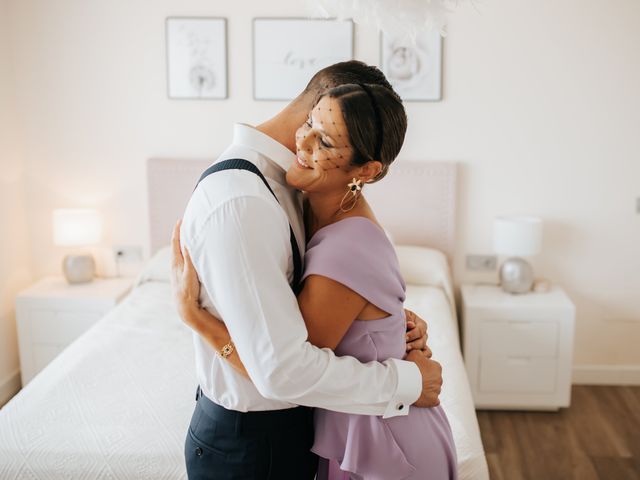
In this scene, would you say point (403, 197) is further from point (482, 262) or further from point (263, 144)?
point (263, 144)

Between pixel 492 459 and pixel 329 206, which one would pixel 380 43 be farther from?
→ pixel 329 206

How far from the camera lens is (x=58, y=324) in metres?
3.44

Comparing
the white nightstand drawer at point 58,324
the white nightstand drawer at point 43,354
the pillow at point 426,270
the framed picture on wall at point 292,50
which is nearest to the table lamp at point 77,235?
the white nightstand drawer at point 58,324

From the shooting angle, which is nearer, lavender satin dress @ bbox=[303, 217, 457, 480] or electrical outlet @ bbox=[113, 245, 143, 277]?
lavender satin dress @ bbox=[303, 217, 457, 480]

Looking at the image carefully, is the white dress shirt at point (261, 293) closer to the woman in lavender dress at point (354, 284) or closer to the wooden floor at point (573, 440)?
the woman in lavender dress at point (354, 284)

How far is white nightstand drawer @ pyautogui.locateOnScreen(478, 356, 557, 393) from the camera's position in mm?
3277

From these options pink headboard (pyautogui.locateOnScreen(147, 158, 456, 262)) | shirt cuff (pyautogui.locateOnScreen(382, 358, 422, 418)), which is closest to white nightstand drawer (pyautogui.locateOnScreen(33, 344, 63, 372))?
pink headboard (pyautogui.locateOnScreen(147, 158, 456, 262))

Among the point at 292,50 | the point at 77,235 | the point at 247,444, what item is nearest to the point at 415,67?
the point at 292,50

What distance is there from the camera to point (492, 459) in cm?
284

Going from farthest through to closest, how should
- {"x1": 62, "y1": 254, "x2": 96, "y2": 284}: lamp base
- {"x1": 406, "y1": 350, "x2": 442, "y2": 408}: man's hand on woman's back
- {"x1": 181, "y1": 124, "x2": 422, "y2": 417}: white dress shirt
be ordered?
{"x1": 62, "y1": 254, "x2": 96, "y2": 284}: lamp base
{"x1": 406, "y1": 350, "x2": 442, "y2": 408}: man's hand on woman's back
{"x1": 181, "y1": 124, "x2": 422, "y2": 417}: white dress shirt

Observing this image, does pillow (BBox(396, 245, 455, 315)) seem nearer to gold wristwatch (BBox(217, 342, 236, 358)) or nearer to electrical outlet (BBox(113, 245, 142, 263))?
electrical outlet (BBox(113, 245, 142, 263))

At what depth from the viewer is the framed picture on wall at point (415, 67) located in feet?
11.3

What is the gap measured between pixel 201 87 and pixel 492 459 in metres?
2.27

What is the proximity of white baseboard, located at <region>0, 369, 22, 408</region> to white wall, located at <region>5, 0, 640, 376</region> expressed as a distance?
0.88 meters
